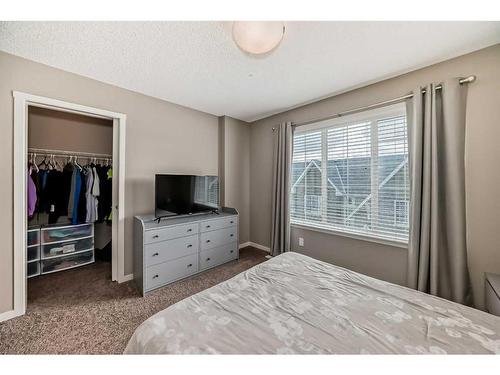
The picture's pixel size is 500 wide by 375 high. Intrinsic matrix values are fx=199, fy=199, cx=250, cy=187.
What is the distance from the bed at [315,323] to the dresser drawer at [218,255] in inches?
56.1

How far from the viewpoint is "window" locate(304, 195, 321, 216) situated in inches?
110

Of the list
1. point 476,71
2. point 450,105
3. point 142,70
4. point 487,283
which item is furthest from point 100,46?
point 487,283

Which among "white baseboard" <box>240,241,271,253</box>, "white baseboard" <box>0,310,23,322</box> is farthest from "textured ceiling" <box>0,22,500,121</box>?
"white baseboard" <box>240,241,271,253</box>

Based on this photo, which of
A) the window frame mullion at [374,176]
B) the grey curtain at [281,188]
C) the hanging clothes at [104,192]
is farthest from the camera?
the grey curtain at [281,188]

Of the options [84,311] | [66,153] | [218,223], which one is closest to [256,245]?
[218,223]

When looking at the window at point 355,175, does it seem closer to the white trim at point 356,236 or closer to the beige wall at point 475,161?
the white trim at point 356,236

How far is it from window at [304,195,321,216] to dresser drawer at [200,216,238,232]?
1.07 meters

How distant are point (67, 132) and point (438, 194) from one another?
182 inches

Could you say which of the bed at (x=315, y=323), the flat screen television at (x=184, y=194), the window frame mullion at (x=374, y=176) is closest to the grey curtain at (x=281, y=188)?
the flat screen television at (x=184, y=194)

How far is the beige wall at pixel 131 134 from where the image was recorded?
170cm

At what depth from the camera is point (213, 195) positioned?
299cm

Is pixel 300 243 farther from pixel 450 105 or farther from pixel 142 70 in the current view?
pixel 142 70

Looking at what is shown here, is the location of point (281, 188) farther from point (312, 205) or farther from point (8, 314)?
point (8, 314)
